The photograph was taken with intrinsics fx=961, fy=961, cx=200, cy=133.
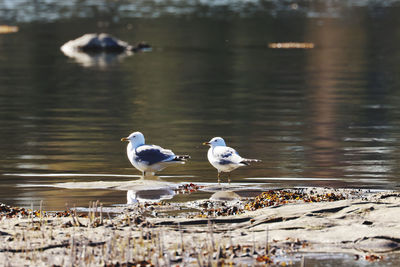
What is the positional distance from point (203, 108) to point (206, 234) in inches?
684

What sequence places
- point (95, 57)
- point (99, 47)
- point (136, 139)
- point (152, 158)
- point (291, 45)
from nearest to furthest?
point (152, 158)
point (136, 139)
point (95, 57)
point (99, 47)
point (291, 45)

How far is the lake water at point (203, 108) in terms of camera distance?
18.7 m

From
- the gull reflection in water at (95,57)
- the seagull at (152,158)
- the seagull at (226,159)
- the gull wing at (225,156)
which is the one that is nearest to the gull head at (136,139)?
the seagull at (152,158)

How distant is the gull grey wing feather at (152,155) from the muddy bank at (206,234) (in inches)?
114

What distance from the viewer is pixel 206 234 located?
41.1ft

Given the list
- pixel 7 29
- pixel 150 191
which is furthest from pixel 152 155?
pixel 7 29

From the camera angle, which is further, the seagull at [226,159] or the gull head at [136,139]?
the gull head at [136,139]

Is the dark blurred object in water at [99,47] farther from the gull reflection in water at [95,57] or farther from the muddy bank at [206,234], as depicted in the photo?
the muddy bank at [206,234]

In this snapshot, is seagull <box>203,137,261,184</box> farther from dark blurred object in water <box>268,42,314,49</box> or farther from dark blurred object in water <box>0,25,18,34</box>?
dark blurred object in water <box>0,25,18,34</box>

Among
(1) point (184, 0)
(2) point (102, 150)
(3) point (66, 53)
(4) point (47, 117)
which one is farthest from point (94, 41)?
(1) point (184, 0)

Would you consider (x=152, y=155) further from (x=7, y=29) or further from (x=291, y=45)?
(x=7, y=29)

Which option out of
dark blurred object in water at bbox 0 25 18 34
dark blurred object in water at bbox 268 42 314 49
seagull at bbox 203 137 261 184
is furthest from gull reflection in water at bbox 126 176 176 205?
dark blurred object in water at bbox 0 25 18 34

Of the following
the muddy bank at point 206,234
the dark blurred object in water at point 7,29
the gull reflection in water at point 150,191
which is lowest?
the muddy bank at point 206,234

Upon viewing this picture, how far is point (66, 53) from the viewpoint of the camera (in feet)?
168
